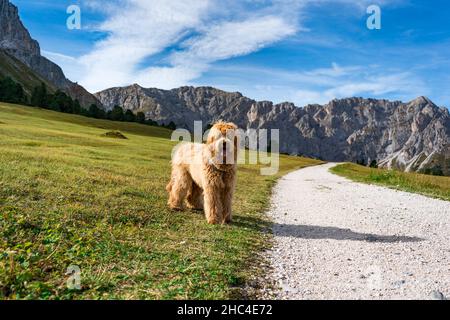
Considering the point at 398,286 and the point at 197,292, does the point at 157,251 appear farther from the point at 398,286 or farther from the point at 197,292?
the point at 398,286

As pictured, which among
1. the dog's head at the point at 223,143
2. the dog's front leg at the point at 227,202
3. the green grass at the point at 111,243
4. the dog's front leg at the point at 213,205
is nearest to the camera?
the green grass at the point at 111,243

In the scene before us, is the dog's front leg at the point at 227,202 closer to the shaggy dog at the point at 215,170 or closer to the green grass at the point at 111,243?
the shaggy dog at the point at 215,170

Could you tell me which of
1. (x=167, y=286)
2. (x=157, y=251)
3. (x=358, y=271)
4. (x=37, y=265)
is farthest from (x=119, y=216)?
(x=358, y=271)

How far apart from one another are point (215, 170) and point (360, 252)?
4.65 metres

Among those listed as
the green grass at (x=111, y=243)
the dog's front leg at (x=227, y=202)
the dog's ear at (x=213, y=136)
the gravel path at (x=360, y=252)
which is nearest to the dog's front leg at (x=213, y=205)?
the dog's front leg at (x=227, y=202)

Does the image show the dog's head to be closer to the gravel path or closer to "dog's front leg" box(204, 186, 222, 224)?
"dog's front leg" box(204, 186, 222, 224)

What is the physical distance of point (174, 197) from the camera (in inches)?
521

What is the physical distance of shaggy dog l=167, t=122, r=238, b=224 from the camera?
36.0ft

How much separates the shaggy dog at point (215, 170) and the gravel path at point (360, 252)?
6.02 feet

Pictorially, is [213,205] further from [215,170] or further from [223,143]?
[223,143]

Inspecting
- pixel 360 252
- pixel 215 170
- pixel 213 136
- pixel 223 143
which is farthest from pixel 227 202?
pixel 360 252

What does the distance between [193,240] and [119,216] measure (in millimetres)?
2727

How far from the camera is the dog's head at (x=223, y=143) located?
10.8 metres

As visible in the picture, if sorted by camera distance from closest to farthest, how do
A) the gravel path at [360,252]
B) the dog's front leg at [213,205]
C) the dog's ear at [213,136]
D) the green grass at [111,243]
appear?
1. the green grass at [111,243]
2. the gravel path at [360,252]
3. the dog's ear at [213,136]
4. the dog's front leg at [213,205]
